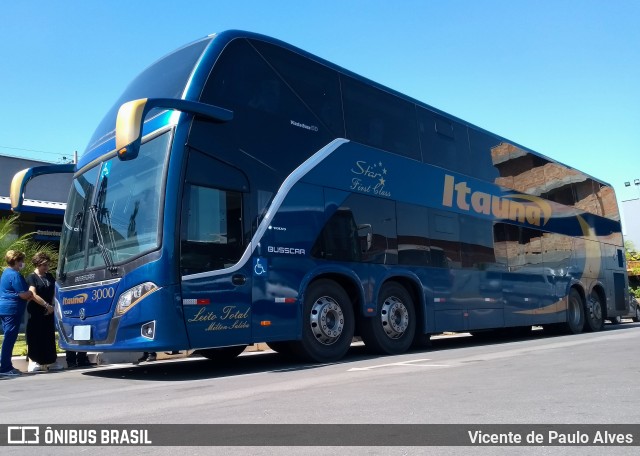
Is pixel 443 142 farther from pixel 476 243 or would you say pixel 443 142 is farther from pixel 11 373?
pixel 11 373

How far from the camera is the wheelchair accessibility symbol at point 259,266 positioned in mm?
8078

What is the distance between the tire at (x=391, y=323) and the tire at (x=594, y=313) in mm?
8599

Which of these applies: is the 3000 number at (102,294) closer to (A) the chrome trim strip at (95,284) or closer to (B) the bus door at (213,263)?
(A) the chrome trim strip at (95,284)

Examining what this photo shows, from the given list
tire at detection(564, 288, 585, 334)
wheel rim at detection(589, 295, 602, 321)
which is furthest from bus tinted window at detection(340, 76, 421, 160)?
wheel rim at detection(589, 295, 602, 321)

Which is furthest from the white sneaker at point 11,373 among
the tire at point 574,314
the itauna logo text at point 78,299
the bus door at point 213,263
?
the tire at point 574,314

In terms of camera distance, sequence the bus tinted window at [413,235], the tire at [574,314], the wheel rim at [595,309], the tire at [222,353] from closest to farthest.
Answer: the tire at [222,353] < the bus tinted window at [413,235] < the tire at [574,314] < the wheel rim at [595,309]

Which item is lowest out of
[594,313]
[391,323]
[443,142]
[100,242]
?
[594,313]

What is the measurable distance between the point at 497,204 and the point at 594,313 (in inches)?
244

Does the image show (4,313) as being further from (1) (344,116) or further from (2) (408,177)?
(2) (408,177)

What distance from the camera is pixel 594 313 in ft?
57.2

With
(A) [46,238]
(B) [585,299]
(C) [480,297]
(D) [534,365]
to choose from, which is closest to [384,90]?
(C) [480,297]

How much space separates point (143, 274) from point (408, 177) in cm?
557

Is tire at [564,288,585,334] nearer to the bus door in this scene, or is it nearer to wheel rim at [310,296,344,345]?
wheel rim at [310,296,344,345]

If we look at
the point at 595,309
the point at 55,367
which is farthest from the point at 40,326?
the point at 595,309
